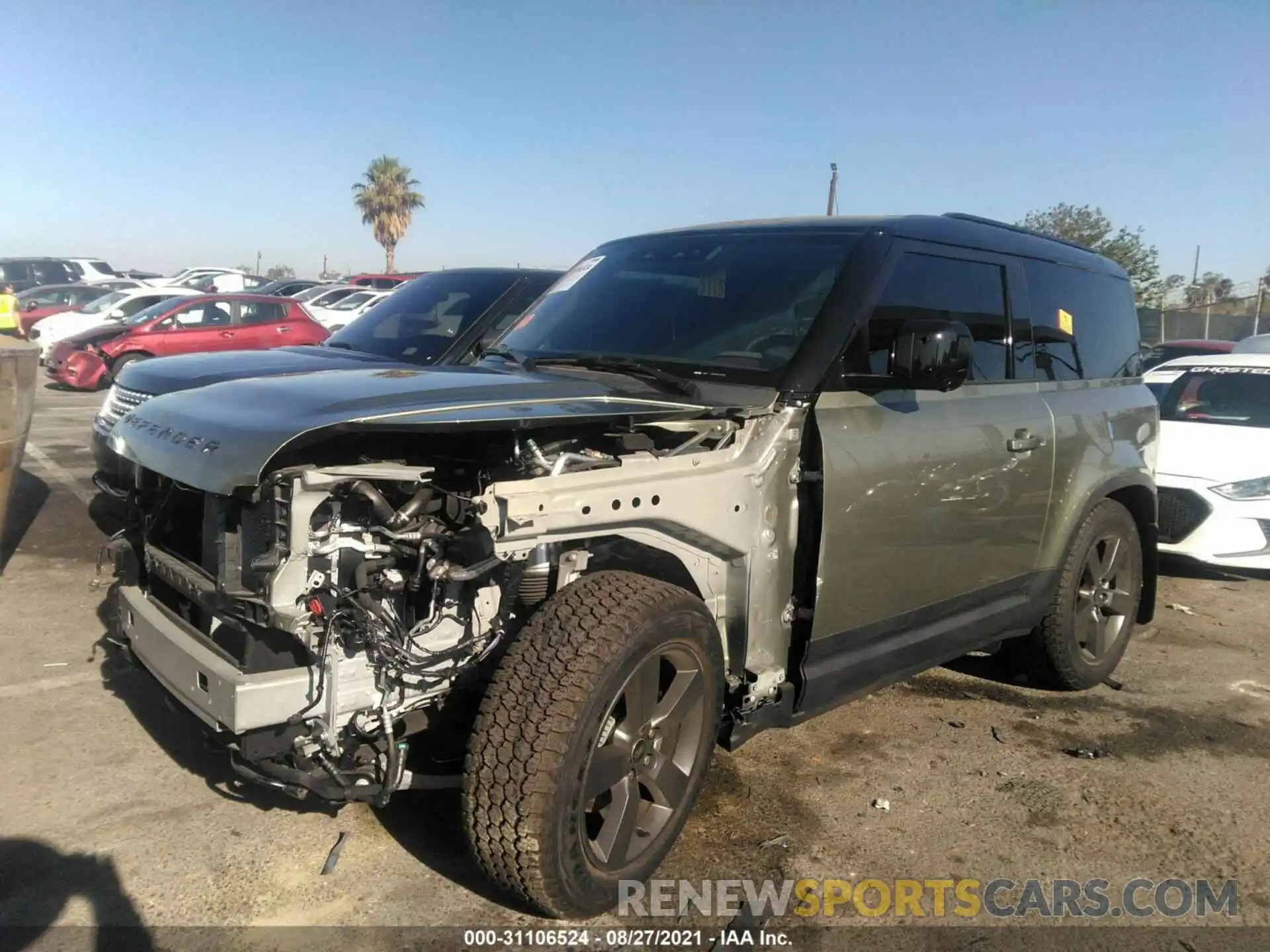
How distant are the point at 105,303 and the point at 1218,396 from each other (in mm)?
19443

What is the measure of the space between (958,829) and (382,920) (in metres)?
1.97

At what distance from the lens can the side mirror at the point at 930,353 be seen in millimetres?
3180

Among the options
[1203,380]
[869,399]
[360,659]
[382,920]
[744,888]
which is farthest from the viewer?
[1203,380]

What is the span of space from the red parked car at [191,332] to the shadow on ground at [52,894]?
11653 mm

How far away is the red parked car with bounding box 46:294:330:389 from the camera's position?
45.2ft

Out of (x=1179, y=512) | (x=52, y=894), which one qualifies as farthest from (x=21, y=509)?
(x=1179, y=512)

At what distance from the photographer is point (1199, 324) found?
26.7 metres

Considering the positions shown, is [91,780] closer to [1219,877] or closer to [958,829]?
[958,829]

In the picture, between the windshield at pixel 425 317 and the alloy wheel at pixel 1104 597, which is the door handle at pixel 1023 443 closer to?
the alloy wheel at pixel 1104 597

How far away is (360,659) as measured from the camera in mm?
2529

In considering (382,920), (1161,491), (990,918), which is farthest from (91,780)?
(1161,491)

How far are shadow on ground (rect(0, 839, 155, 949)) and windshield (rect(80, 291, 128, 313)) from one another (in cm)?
1791

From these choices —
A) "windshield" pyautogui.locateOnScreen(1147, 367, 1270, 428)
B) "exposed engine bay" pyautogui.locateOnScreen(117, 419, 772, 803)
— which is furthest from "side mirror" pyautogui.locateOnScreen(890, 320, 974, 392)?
"windshield" pyautogui.locateOnScreen(1147, 367, 1270, 428)

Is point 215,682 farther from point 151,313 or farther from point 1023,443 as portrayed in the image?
point 151,313
